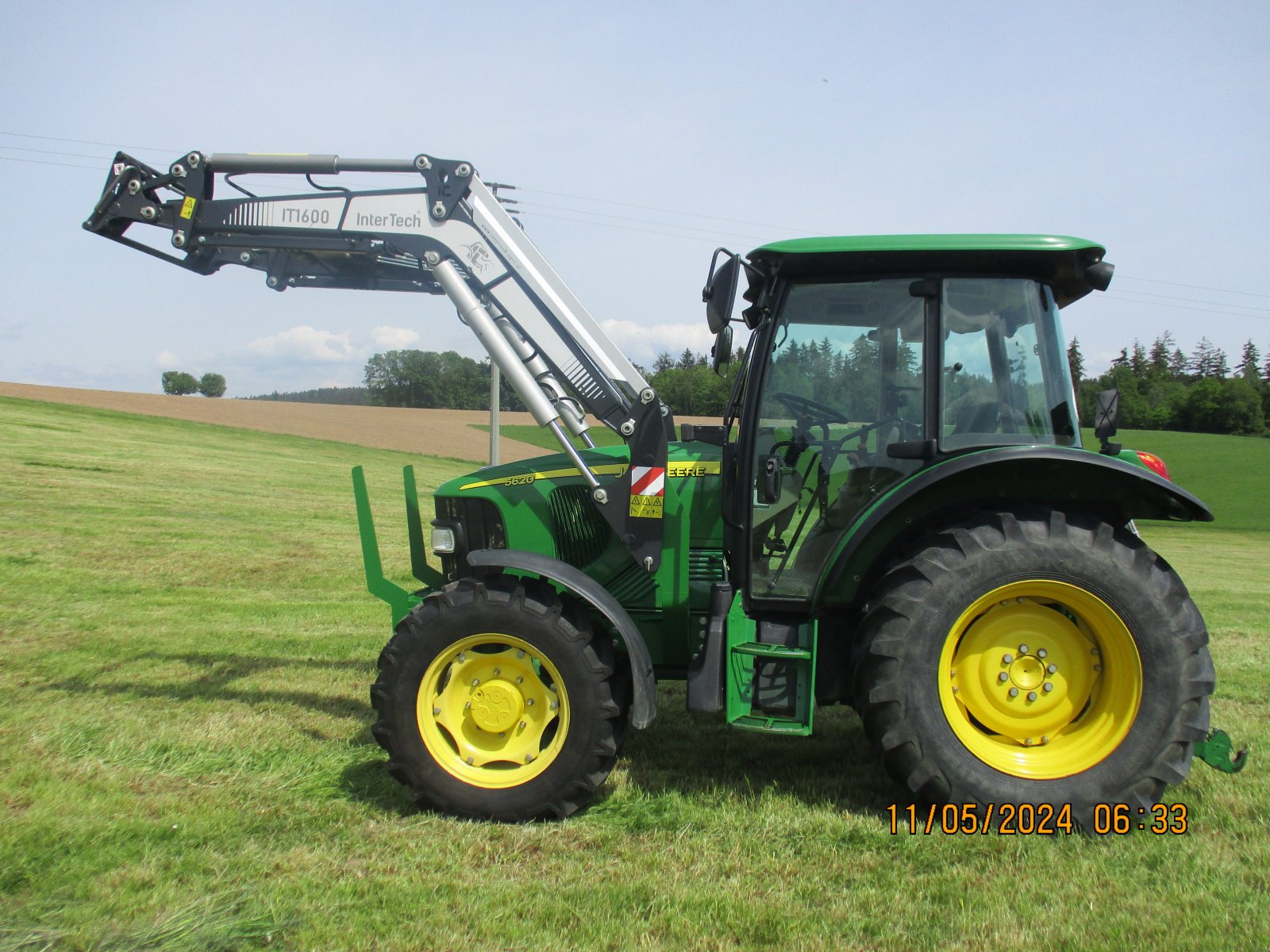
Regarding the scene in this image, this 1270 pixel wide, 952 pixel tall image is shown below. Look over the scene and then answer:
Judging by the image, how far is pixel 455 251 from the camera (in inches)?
175

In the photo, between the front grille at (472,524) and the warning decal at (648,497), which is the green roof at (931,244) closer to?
the warning decal at (648,497)

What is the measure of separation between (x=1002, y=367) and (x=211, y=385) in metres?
94.7

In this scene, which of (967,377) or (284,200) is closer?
(967,377)

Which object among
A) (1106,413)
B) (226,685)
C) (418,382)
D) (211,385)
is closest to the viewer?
(1106,413)

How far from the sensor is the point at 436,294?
5055 mm

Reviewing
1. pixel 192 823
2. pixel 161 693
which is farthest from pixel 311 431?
pixel 192 823

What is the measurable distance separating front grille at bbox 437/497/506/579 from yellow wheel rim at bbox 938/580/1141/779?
84.9 inches

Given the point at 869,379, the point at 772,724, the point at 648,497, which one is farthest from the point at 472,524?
the point at 869,379

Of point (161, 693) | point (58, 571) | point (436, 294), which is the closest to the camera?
point (436, 294)

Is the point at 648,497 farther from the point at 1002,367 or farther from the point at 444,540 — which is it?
the point at 1002,367

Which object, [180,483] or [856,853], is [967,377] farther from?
[180,483]

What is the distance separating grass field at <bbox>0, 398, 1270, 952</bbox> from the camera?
9.48 ft

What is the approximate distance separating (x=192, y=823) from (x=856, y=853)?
254 cm
